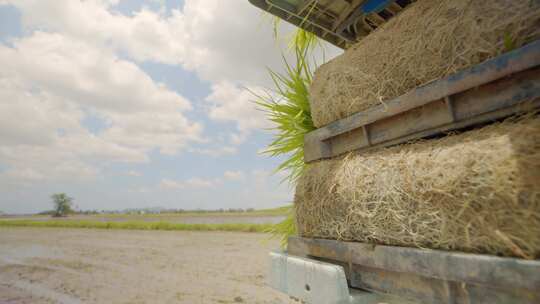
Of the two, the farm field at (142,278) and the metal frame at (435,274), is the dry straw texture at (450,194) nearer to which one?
the metal frame at (435,274)

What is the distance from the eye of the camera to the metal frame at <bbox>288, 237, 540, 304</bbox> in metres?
1.02

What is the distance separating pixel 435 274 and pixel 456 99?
0.93 meters

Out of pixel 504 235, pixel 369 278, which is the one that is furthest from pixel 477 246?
pixel 369 278

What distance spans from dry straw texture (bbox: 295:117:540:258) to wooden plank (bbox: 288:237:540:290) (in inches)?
2.1

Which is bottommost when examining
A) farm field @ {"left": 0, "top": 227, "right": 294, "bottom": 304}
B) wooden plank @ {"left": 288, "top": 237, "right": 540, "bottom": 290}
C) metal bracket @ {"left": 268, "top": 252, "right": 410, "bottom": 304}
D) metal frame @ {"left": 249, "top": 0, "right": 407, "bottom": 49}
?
farm field @ {"left": 0, "top": 227, "right": 294, "bottom": 304}

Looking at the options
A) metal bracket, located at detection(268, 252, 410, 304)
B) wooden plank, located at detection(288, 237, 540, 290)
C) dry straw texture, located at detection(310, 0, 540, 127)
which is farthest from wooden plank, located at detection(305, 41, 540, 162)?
metal bracket, located at detection(268, 252, 410, 304)

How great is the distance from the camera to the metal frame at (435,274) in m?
1.02

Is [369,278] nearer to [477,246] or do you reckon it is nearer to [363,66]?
[477,246]

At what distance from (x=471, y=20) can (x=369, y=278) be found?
1601mm

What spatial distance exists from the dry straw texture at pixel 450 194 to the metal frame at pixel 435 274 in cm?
6

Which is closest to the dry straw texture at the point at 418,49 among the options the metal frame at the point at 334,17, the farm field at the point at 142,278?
the metal frame at the point at 334,17

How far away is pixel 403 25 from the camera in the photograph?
1.83m

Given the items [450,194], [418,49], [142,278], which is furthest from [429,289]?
[142,278]

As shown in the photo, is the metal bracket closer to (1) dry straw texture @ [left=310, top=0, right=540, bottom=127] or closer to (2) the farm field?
(1) dry straw texture @ [left=310, top=0, right=540, bottom=127]
